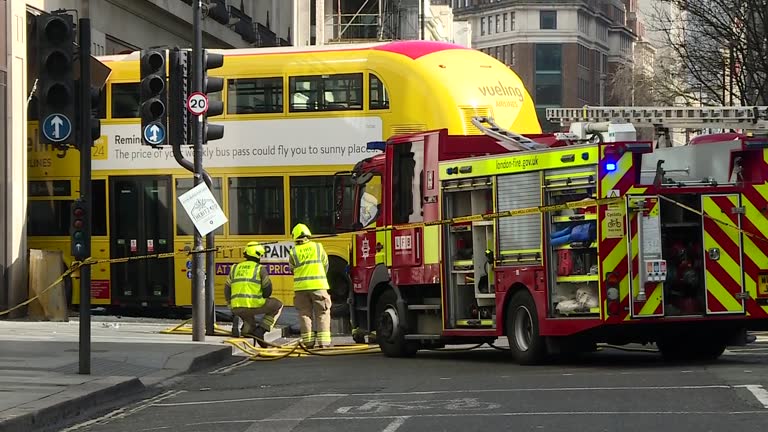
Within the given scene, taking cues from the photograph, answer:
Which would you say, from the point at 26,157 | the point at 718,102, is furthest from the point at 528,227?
the point at 718,102

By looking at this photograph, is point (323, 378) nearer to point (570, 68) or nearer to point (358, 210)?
point (358, 210)

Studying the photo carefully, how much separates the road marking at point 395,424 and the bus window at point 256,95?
15.2 m

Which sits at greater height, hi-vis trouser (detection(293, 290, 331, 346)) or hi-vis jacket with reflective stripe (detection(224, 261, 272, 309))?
hi-vis jacket with reflective stripe (detection(224, 261, 272, 309))

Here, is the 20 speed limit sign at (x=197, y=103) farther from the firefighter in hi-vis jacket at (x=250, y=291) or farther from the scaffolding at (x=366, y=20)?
the scaffolding at (x=366, y=20)

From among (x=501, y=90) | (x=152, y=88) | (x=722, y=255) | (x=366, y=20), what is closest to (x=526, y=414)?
(x=722, y=255)

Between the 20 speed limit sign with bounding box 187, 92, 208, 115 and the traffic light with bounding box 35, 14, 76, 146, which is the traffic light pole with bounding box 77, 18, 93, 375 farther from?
the 20 speed limit sign with bounding box 187, 92, 208, 115

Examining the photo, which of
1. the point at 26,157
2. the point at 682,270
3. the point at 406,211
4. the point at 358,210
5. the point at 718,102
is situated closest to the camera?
the point at 682,270

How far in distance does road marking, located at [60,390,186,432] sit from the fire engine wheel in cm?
458

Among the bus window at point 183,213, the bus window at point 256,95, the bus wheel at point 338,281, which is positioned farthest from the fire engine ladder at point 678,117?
the bus window at point 183,213

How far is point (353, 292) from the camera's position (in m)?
20.3

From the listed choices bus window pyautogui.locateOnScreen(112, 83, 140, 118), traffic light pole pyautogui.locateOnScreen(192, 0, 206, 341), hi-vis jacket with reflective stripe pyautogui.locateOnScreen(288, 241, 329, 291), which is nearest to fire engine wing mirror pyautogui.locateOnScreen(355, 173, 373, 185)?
hi-vis jacket with reflective stripe pyautogui.locateOnScreen(288, 241, 329, 291)

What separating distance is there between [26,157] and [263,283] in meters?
7.51

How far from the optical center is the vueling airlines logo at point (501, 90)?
24891mm

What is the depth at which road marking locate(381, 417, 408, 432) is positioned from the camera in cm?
1038
